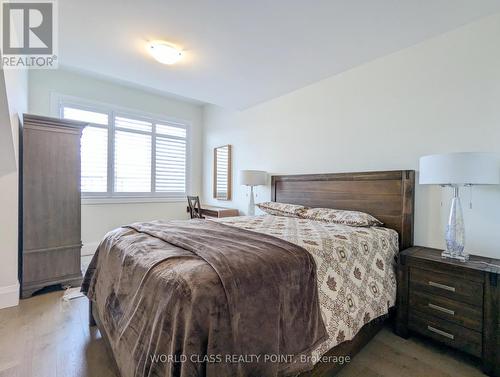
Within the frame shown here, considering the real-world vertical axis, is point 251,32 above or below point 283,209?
above

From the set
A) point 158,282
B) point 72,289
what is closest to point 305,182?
point 158,282

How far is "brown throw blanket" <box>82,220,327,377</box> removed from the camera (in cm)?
92

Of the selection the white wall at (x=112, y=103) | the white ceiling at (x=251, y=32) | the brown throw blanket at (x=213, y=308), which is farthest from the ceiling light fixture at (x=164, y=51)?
the white wall at (x=112, y=103)

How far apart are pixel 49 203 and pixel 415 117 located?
12.4ft

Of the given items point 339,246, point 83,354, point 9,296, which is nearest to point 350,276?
point 339,246

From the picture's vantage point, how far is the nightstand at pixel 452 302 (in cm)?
156

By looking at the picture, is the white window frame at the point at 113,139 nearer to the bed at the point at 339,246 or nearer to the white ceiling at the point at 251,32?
the white ceiling at the point at 251,32

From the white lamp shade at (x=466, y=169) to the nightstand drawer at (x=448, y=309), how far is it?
814 mm

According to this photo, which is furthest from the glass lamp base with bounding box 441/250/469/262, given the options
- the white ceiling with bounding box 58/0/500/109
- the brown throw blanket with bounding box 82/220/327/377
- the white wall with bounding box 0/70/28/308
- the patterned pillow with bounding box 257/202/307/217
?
the white wall with bounding box 0/70/28/308

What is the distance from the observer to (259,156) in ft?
13.2

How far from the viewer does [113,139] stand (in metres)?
4.29

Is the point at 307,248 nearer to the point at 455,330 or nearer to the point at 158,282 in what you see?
the point at 158,282

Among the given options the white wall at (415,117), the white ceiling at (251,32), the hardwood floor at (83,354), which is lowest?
the hardwood floor at (83,354)

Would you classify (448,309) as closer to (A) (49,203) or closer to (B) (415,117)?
(B) (415,117)
